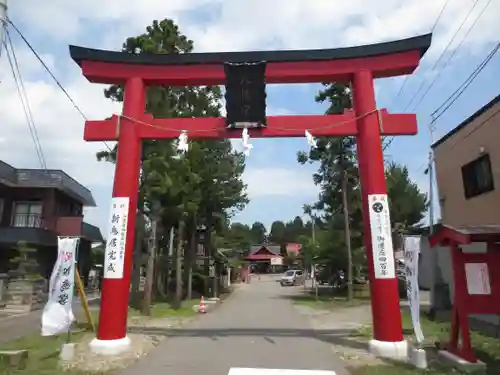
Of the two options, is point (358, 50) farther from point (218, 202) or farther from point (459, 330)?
point (218, 202)

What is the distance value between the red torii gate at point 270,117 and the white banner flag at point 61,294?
822 mm

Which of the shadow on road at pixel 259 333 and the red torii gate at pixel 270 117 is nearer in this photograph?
the red torii gate at pixel 270 117

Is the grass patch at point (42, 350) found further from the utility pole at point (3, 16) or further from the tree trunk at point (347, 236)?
the tree trunk at point (347, 236)

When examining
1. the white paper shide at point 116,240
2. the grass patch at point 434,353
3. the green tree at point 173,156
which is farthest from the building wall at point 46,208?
the grass patch at point 434,353

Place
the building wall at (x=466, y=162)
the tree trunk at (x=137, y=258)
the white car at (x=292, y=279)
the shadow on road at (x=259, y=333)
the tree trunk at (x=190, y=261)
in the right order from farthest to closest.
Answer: the white car at (x=292, y=279) → the tree trunk at (x=190, y=261) → the tree trunk at (x=137, y=258) → the building wall at (x=466, y=162) → the shadow on road at (x=259, y=333)

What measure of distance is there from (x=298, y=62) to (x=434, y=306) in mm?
9793

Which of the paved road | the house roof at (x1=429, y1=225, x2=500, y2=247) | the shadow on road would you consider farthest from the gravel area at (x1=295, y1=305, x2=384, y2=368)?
the house roof at (x1=429, y1=225, x2=500, y2=247)

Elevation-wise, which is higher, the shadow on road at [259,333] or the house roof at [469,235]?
the house roof at [469,235]

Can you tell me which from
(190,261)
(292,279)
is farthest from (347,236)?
(292,279)

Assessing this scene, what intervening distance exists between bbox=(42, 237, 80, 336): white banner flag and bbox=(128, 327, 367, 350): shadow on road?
12.2 ft

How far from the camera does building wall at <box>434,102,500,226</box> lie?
12.5 meters

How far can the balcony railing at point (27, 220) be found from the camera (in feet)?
93.1

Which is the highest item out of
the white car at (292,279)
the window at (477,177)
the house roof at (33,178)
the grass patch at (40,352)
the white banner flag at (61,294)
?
the house roof at (33,178)

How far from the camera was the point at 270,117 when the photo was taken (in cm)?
1103
